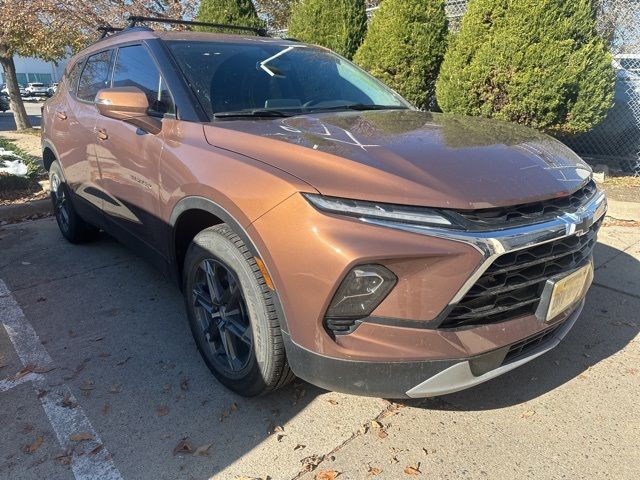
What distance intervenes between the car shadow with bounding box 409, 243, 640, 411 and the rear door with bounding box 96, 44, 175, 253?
1.87 meters

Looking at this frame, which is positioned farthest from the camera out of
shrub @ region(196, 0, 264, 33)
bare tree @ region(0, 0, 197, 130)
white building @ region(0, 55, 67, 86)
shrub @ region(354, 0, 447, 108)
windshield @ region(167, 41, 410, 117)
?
white building @ region(0, 55, 67, 86)

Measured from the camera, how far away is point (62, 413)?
2484mm

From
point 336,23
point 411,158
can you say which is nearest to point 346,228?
point 411,158

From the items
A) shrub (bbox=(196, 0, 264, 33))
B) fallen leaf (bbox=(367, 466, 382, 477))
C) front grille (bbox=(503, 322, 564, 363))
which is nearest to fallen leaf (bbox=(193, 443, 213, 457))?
fallen leaf (bbox=(367, 466, 382, 477))

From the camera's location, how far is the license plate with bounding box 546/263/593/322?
2.08m

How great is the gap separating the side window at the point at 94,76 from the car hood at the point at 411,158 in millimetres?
1764

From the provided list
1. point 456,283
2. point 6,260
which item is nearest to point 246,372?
point 456,283

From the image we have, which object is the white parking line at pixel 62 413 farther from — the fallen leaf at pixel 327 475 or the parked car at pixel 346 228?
the fallen leaf at pixel 327 475

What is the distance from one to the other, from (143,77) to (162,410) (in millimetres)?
2022

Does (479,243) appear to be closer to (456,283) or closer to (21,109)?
(456,283)

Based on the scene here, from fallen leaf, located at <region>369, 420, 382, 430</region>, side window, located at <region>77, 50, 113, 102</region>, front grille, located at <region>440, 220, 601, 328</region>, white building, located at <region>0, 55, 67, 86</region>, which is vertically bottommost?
white building, located at <region>0, 55, 67, 86</region>

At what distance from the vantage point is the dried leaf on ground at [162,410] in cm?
248

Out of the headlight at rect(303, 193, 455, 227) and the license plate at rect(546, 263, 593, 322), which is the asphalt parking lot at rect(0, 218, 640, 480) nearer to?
the license plate at rect(546, 263, 593, 322)

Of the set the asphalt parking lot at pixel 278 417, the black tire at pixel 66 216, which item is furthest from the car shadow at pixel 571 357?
the black tire at pixel 66 216
